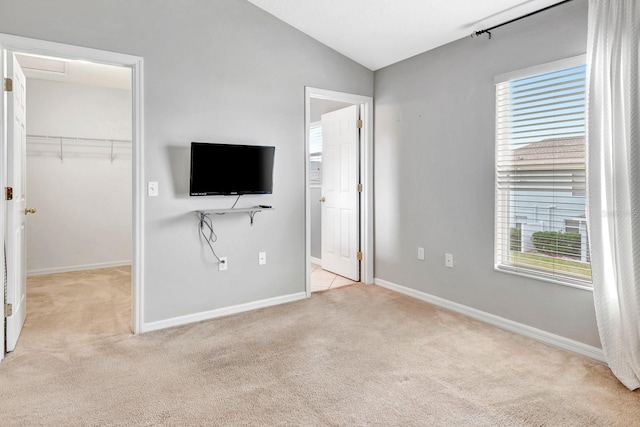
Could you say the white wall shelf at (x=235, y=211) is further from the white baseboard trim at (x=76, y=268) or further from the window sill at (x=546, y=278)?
the white baseboard trim at (x=76, y=268)

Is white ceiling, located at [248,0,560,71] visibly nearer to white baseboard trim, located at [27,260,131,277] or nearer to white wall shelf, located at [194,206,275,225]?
white wall shelf, located at [194,206,275,225]

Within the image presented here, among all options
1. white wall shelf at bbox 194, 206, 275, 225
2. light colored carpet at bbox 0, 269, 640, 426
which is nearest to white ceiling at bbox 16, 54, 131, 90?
white wall shelf at bbox 194, 206, 275, 225

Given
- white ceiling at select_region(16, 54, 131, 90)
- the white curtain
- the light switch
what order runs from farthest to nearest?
white ceiling at select_region(16, 54, 131, 90) < the light switch < the white curtain

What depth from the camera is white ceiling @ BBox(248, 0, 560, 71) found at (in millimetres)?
2926

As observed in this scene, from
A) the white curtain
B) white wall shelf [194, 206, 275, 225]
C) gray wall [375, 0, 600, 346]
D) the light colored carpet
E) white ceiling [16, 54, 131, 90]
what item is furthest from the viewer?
white ceiling [16, 54, 131, 90]

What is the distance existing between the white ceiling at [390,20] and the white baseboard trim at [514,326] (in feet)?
7.68

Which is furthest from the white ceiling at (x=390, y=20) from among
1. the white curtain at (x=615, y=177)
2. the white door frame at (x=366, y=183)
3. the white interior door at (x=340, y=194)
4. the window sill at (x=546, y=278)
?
the window sill at (x=546, y=278)

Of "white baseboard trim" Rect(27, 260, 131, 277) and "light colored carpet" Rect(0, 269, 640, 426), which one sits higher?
"white baseboard trim" Rect(27, 260, 131, 277)

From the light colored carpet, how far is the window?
0.63m

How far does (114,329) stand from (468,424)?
268 cm

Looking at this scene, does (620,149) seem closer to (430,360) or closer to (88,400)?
(430,360)

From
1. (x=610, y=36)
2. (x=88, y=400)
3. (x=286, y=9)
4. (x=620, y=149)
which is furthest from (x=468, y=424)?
(x=286, y=9)

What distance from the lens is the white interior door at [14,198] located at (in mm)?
2635

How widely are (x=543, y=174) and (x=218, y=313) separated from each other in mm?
2860
